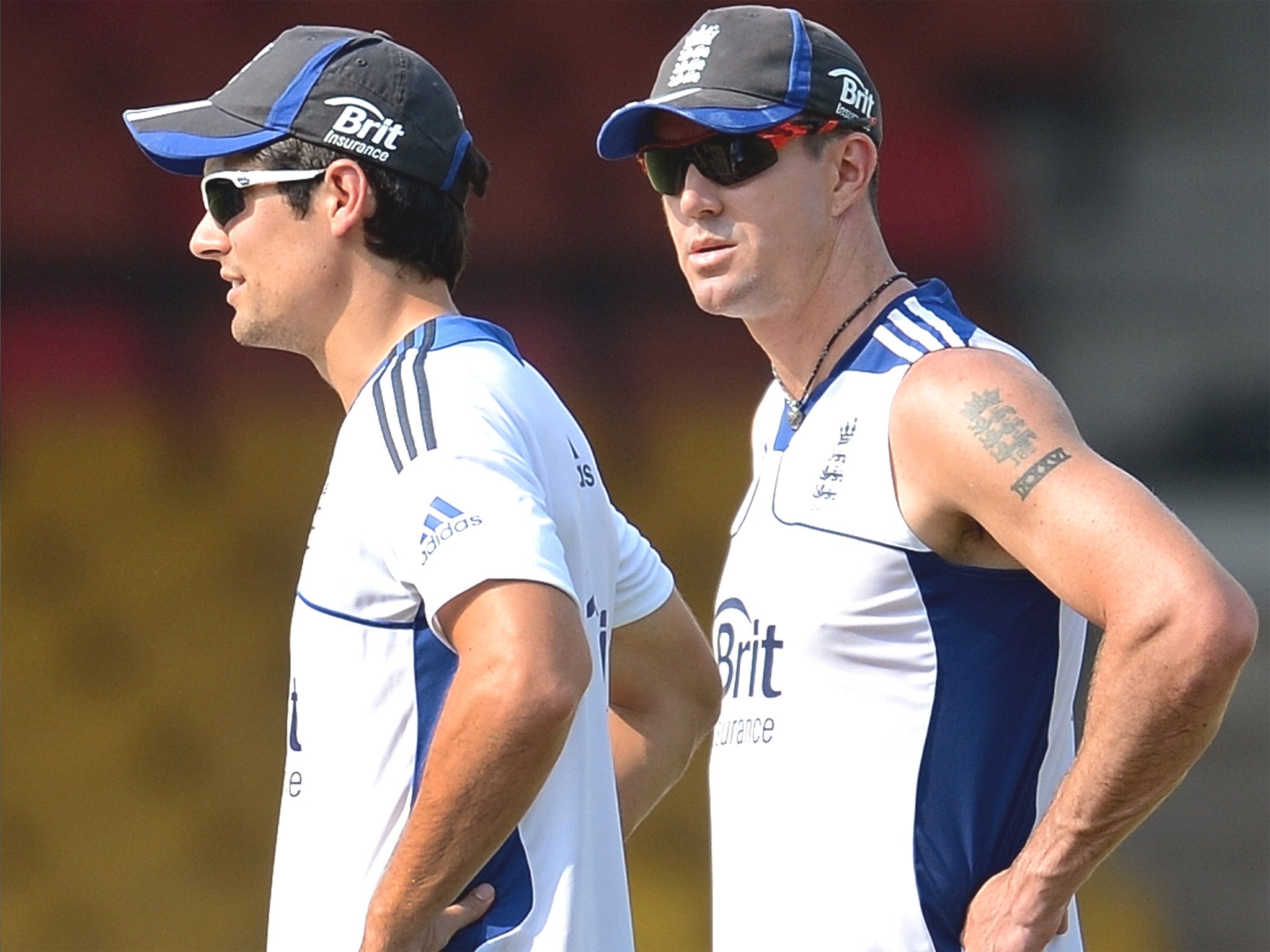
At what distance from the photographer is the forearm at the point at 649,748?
221 cm

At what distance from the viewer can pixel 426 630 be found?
5.63ft

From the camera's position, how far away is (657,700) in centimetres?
222

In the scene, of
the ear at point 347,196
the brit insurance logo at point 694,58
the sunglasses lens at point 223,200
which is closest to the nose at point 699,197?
the brit insurance logo at point 694,58

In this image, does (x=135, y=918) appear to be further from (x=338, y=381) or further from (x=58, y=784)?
(x=338, y=381)

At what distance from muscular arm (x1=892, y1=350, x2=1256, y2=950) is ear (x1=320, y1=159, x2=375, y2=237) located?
0.61m

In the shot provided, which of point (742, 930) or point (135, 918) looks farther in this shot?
point (135, 918)

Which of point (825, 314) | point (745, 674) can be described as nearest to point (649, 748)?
point (745, 674)

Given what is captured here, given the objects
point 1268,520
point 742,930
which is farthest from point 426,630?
point 1268,520

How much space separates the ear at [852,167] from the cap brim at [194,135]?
2.23 feet

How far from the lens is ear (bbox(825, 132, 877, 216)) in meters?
2.20

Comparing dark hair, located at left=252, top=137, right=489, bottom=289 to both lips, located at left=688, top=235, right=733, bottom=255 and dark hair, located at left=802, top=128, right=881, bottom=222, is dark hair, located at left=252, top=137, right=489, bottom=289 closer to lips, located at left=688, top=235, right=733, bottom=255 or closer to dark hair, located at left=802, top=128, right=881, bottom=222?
lips, located at left=688, top=235, right=733, bottom=255

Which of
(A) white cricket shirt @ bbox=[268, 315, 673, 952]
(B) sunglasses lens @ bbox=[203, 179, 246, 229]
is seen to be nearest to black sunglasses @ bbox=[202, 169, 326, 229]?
(B) sunglasses lens @ bbox=[203, 179, 246, 229]

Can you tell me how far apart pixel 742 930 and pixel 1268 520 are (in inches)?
131

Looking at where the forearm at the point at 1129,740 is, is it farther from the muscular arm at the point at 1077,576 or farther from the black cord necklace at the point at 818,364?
the black cord necklace at the point at 818,364
